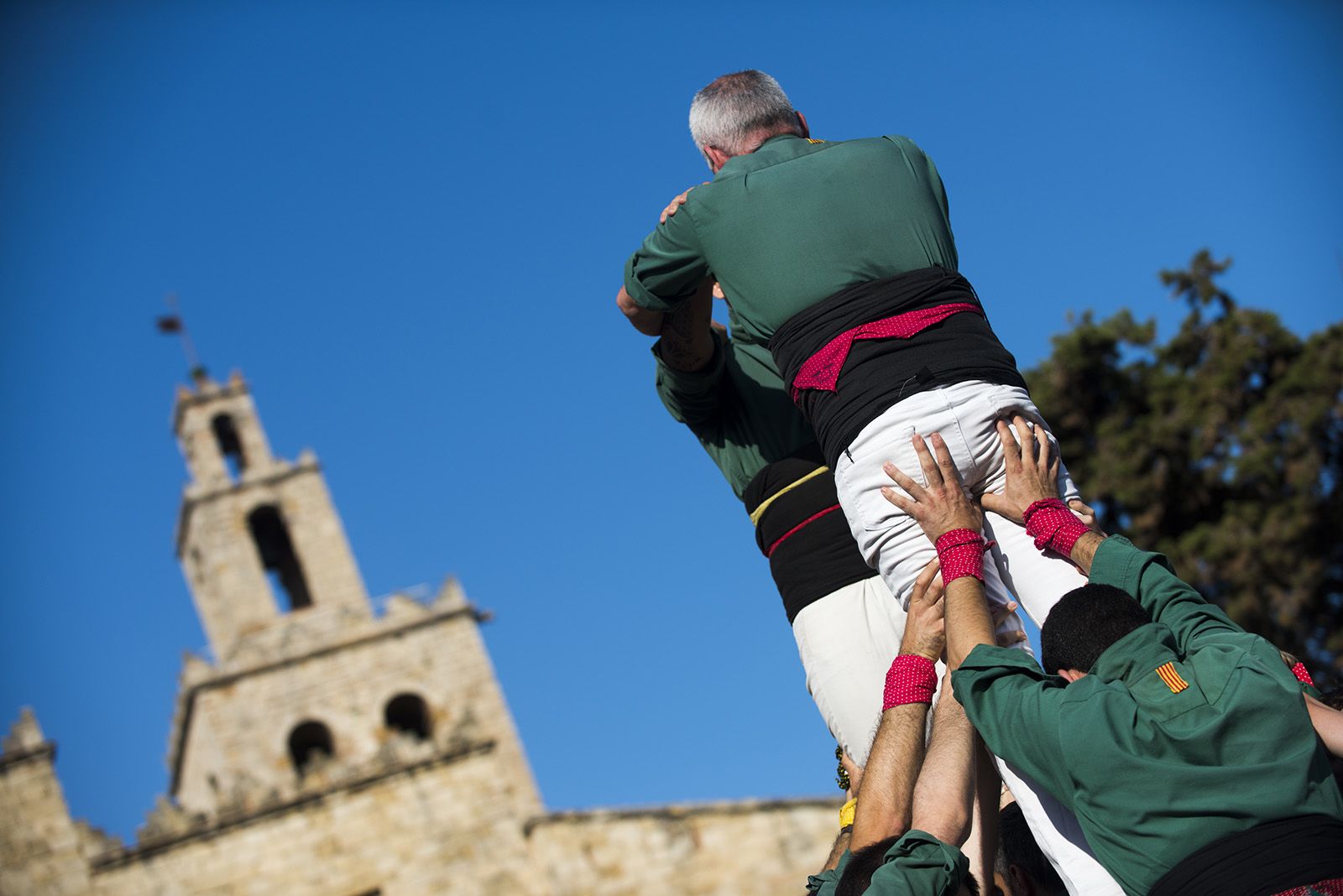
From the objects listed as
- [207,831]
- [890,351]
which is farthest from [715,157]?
[207,831]

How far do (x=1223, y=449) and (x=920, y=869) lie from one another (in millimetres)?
23256

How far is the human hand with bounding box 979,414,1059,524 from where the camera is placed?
4555 millimetres

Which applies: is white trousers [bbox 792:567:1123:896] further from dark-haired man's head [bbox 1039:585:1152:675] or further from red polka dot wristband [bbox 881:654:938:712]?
dark-haired man's head [bbox 1039:585:1152:675]

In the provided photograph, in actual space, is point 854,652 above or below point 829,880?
above

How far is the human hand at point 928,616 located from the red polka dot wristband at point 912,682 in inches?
1.0

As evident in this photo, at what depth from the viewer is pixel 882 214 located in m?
4.68

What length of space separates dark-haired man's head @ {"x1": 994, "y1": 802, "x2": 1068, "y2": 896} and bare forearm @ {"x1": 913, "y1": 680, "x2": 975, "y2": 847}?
0.42 m

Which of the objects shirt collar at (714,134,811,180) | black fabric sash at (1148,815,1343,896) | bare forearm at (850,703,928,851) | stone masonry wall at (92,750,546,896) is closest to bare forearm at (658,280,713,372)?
shirt collar at (714,134,811,180)

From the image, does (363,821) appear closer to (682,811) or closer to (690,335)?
(682,811)

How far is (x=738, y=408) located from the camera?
5.75 metres

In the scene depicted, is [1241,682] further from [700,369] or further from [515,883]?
[515,883]

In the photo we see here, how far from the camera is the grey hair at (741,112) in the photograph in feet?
16.4

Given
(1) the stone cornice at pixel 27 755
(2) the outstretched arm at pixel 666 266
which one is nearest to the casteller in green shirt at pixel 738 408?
(2) the outstretched arm at pixel 666 266

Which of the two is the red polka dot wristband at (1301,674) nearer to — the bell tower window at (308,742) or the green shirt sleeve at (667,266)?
the green shirt sleeve at (667,266)
